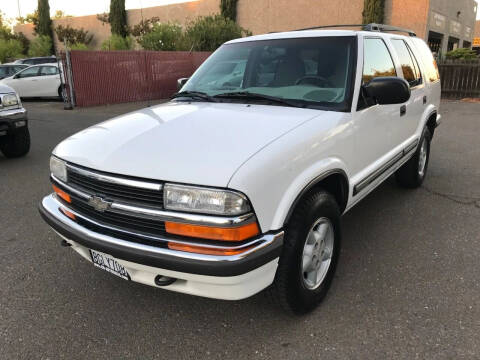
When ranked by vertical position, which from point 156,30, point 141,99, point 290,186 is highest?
point 156,30

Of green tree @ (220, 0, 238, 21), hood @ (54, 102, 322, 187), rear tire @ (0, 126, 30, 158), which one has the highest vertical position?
green tree @ (220, 0, 238, 21)

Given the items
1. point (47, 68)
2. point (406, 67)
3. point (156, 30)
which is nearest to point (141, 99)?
point (47, 68)

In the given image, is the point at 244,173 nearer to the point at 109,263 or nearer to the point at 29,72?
the point at 109,263

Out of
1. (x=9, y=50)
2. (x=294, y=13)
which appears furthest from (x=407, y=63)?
(x=9, y=50)

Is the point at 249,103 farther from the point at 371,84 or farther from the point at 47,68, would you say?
the point at 47,68

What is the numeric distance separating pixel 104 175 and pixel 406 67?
10.7 feet

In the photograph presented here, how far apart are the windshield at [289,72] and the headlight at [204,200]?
1.23m

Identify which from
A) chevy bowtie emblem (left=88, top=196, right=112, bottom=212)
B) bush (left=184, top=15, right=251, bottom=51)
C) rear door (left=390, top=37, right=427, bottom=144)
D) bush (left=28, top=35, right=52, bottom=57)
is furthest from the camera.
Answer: bush (left=28, top=35, right=52, bottom=57)

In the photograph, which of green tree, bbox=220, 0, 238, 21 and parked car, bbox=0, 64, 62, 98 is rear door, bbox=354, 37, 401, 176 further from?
green tree, bbox=220, 0, 238, 21

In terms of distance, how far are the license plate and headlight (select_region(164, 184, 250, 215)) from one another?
56 centimetres

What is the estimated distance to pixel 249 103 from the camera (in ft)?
10.1

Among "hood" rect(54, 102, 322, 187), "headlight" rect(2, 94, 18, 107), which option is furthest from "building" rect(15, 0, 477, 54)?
"hood" rect(54, 102, 322, 187)

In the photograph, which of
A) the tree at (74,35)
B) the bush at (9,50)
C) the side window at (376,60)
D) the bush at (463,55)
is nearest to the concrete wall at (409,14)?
the bush at (463,55)

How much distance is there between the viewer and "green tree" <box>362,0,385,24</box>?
75.6 feet
